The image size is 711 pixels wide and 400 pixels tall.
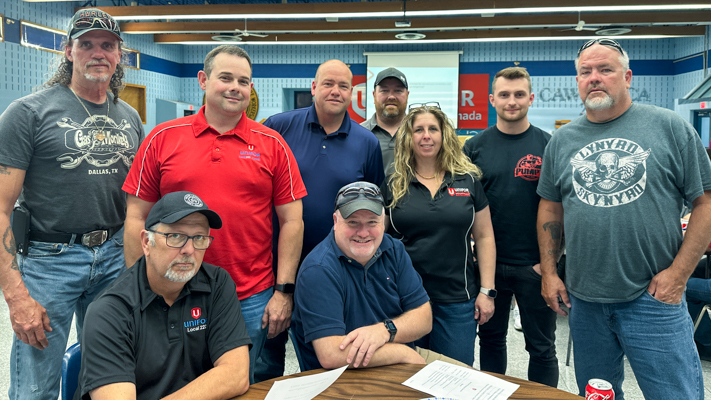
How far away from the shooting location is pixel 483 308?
248cm

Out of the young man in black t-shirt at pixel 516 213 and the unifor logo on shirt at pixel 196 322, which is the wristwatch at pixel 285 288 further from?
the young man in black t-shirt at pixel 516 213

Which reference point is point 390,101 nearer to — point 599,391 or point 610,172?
point 610,172

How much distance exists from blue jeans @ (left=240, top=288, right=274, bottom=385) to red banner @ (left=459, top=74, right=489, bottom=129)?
10.2m

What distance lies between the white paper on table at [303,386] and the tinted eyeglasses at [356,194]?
0.67 m

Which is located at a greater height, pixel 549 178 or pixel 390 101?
pixel 390 101

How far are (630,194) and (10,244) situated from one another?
2.58 meters

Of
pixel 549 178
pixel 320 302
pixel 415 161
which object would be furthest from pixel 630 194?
pixel 320 302

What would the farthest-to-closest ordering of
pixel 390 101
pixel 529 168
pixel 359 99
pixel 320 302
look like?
pixel 359 99
pixel 390 101
pixel 529 168
pixel 320 302

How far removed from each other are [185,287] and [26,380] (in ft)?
3.24

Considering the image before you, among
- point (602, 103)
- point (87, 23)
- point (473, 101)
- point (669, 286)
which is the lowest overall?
point (669, 286)

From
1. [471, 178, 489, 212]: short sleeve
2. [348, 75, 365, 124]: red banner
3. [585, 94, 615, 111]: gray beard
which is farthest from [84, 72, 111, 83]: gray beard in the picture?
[348, 75, 365, 124]: red banner

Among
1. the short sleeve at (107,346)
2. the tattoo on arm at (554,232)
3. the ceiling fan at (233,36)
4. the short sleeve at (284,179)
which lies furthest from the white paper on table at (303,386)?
the ceiling fan at (233,36)

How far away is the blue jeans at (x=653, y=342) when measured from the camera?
1.99 meters

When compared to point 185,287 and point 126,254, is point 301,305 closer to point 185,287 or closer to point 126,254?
point 185,287
